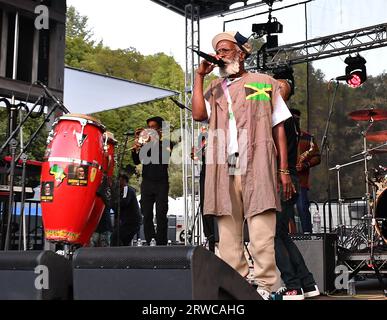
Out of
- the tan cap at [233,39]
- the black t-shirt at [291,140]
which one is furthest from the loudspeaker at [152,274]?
the black t-shirt at [291,140]

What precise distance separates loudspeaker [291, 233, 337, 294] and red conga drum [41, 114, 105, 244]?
1950 millimetres

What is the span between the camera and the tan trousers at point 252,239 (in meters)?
3.17

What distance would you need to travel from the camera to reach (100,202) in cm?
515

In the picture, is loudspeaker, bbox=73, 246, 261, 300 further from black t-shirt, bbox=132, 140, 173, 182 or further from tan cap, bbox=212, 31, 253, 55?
black t-shirt, bbox=132, 140, 173, 182

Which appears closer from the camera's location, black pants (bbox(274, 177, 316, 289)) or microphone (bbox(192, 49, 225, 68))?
microphone (bbox(192, 49, 225, 68))

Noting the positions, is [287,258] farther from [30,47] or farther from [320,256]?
[30,47]

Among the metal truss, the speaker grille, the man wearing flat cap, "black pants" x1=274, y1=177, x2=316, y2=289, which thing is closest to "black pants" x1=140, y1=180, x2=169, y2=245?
"black pants" x1=274, y1=177, x2=316, y2=289

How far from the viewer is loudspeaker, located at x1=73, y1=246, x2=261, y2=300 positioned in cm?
172

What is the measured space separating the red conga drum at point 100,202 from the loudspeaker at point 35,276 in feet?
9.44

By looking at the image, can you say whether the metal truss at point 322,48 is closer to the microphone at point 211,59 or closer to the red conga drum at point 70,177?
the red conga drum at point 70,177

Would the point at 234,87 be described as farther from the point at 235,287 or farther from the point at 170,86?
the point at 170,86

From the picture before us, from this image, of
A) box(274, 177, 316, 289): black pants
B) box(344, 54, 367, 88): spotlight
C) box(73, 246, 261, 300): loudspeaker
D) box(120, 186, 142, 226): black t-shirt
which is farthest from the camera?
box(344, 54, 367, 88): spotlight

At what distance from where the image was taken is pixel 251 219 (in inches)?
125
